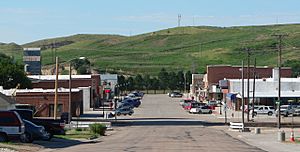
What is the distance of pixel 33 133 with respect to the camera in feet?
153

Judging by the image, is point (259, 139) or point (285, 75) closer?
point (259, 139)

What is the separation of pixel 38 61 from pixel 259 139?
103 meters

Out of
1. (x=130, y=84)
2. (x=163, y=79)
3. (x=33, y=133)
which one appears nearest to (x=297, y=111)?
(x=33, y=133)

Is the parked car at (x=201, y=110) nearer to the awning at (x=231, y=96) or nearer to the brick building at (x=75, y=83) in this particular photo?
the awning at (x=231, y=96)

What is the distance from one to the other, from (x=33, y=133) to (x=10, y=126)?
14.6ft

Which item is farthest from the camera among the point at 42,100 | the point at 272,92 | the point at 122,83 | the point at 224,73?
the point at 122,83

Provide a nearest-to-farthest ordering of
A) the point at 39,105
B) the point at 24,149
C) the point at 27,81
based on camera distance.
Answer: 1. the point at 24,149
2. the point at 39,105
3. the point at 27,81

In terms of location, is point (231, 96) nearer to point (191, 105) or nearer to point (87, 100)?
point (191, 105)

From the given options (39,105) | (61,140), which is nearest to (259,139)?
(61,140)

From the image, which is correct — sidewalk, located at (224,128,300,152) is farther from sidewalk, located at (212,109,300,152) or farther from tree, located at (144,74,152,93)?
tree, located at (144,74,152,93)

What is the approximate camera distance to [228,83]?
121125 mm

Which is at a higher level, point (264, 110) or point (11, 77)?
point (11, 77)

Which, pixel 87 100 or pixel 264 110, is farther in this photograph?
pixel 87 100

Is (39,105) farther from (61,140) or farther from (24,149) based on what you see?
(24,149)
